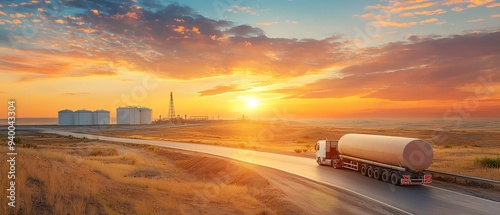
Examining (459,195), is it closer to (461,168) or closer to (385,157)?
(385,157)

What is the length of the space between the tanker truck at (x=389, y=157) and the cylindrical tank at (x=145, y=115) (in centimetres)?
17629

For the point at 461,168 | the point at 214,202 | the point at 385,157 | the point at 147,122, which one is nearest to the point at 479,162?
the point at 461,168

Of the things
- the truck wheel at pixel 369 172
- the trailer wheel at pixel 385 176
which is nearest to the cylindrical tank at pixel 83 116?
the truck wheel at pixel 369 172

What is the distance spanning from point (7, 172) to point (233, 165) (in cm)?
2018

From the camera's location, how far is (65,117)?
181125mm

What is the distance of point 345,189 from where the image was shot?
814 inches

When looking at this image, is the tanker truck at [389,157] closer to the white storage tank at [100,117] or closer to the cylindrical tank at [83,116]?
the cylindrical tank at [83,116]

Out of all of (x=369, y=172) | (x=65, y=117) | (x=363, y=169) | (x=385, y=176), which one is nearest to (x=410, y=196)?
(x=385, y=176)

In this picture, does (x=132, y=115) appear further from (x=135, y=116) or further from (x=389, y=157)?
(x=389, y=157)

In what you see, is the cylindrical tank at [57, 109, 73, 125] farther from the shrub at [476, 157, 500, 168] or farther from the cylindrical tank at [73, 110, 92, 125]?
the shrub at [476, 157, 500, 168]

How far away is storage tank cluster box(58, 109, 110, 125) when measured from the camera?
593 feet

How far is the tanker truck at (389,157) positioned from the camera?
21812mm

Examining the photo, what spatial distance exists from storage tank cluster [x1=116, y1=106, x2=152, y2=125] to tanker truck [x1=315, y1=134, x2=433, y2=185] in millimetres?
175173

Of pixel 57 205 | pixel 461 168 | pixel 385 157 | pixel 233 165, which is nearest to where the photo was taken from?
pixel 57 205
